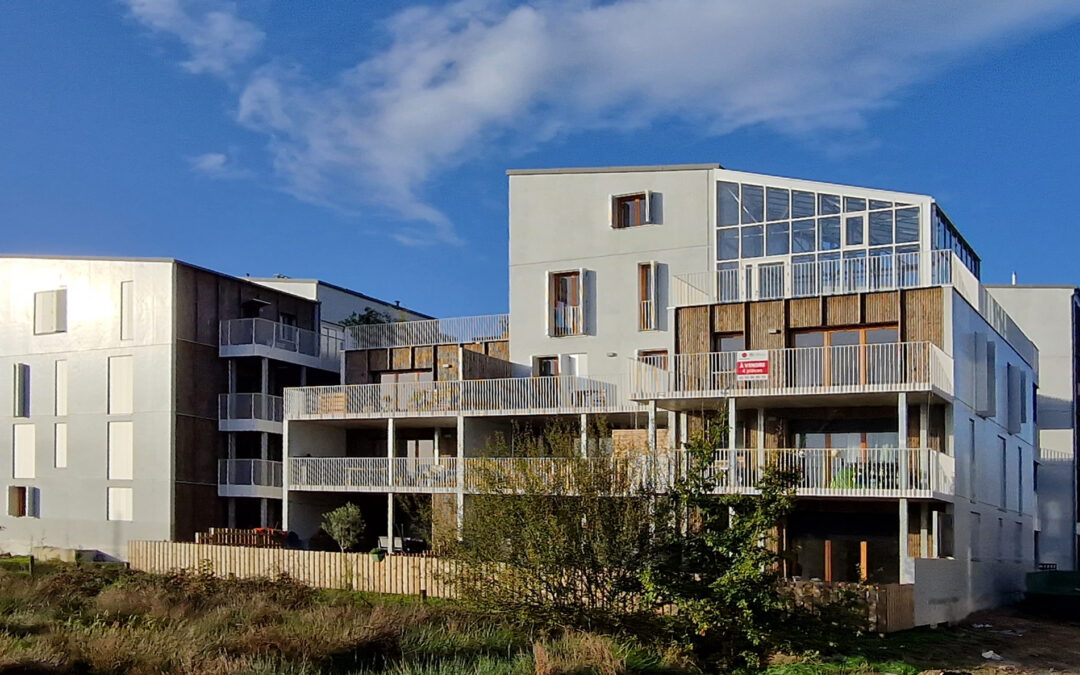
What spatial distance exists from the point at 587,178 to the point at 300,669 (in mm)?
24905

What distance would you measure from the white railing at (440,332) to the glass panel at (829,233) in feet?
38.7

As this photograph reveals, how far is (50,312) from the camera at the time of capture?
132ft

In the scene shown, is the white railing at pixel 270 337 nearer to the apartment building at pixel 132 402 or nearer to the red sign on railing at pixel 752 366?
the apartment building at pixel 132 402

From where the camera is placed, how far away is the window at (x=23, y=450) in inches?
1574

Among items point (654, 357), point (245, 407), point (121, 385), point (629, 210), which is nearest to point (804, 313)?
point (654, 357)

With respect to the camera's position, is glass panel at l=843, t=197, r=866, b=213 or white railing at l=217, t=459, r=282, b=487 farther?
white railing at l=217, t=459, r=282, b=487

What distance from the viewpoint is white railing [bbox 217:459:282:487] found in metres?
38.8

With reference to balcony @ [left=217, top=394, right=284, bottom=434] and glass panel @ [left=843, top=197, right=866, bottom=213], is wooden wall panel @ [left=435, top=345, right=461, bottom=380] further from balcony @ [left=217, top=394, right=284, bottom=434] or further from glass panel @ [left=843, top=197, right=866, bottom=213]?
glass panel @ [left=843, top=197, right=866, bottom=213]

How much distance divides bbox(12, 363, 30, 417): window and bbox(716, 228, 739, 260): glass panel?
78.8 ft

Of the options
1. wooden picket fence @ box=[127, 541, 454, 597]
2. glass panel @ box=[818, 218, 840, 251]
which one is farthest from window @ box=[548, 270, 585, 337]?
wooden picket fence @ box=[127, 541, 454, 597]

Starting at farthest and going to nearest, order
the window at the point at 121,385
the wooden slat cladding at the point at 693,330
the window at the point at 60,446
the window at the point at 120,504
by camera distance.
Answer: the window at the point at 60,446
the window at the point at 121,385
the window at the point at 120,504
the wooden slat cladding at the point at 693,330

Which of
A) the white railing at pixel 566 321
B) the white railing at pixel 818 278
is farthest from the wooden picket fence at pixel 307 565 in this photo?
the white railing at pixel 566 321

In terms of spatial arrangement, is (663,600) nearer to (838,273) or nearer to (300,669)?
(300,669)

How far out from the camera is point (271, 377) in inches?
1642
